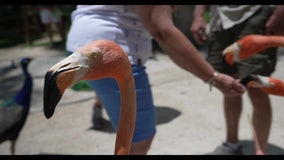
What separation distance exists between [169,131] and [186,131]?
0.16 m

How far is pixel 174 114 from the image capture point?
350cm

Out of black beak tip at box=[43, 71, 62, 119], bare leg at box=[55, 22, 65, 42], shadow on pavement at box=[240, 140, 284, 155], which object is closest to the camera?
black beak tip at box=[43, 71, 62, 119]

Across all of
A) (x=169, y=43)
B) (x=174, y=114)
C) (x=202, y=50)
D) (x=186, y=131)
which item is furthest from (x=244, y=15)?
(x=202, y=50)

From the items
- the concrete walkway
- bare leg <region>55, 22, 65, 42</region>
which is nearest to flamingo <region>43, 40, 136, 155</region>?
the concrete walkway

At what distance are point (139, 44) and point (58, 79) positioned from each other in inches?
34.8

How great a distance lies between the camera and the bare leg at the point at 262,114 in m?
2.09

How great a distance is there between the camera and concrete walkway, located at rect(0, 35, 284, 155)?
277cm

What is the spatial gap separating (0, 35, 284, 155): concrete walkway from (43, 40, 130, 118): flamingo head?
139 centimetres

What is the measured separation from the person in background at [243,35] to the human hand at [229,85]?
521mm

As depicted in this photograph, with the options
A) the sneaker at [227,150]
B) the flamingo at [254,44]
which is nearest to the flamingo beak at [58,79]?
the flamingo at [254,44]

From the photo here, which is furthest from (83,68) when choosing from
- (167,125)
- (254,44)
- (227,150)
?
(167,125)

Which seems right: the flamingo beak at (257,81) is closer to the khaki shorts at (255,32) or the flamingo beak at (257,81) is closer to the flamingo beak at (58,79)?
the khaki shorts at (255,32)

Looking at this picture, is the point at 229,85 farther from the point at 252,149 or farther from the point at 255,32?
the point at 252,149

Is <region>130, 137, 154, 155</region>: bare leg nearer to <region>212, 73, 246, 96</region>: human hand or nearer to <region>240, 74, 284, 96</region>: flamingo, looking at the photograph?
<region>212, 73, 246, 96</region>: human hand
